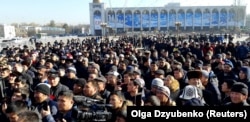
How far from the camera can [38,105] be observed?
15.5 feet

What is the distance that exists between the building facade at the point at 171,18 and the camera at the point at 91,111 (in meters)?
74.4

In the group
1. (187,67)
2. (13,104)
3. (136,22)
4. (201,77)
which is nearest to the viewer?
(13,104)

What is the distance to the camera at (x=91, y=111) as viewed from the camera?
137 inches

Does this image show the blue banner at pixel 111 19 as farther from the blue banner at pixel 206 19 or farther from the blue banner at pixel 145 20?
the blue banner at pixel 206 19

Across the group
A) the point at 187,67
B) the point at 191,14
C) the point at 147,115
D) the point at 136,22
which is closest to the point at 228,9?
the point at 191,14

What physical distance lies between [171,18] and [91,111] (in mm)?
80736

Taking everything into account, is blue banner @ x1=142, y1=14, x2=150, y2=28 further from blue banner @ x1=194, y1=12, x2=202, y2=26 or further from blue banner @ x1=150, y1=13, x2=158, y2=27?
blue banner @ x1=194, y1=12, x2=202, y2=26

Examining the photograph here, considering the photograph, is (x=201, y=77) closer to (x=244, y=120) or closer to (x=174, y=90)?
(x=174, y=90)

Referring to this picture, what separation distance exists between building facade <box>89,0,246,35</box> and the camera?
74.4m

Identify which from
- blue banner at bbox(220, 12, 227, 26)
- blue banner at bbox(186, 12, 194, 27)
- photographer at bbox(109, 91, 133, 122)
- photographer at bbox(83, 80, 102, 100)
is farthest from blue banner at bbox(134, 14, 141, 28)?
photographer at bbox(109, 91, 133, 122)

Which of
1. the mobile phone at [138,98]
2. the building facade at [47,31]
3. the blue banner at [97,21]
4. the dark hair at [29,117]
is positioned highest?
the blue banner at [97,21]

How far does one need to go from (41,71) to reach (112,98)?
11.1ft

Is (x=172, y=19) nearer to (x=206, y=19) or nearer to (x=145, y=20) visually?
(x=145, y=20)

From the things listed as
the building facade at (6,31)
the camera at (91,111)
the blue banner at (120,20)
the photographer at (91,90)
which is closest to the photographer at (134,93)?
the photographer at (91,90)
